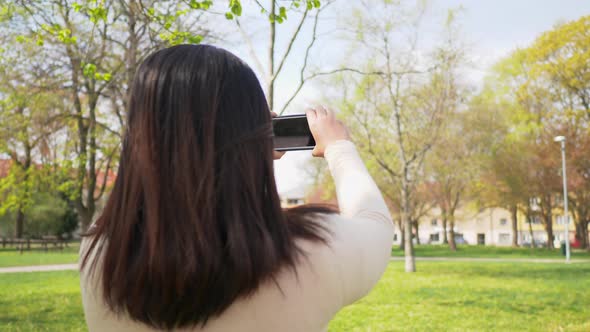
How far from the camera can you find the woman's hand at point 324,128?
4.38 ft

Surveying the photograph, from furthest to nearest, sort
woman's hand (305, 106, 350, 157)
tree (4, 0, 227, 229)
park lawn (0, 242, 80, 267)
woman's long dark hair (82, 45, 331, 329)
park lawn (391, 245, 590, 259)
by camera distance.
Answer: park lawn (391, 245, 590, 259), park lawn (0, 242, 80, 267), tree (4, 0, 227, 229), woman's hand (305, 106, 350, 157), woman's long dark hair (82, 45, 331, 329)

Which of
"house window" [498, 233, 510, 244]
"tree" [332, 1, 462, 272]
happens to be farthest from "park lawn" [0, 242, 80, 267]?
"house window" [498, 233, 510, 244]

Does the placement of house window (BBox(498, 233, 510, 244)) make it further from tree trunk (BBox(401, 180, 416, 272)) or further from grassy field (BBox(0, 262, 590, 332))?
grassy field (BBox(0, 262, 590, 332))

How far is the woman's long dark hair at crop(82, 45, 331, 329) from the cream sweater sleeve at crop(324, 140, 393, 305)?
62mm

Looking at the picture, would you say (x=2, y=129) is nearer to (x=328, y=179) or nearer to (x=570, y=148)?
(x=328, y=179)

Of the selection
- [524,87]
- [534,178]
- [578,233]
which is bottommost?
[578,233]

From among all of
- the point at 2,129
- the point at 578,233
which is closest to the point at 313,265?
the point at 2,129

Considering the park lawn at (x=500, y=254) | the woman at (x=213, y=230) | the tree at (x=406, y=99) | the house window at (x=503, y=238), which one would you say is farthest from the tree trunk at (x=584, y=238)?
the woman at (x=213, y=230)

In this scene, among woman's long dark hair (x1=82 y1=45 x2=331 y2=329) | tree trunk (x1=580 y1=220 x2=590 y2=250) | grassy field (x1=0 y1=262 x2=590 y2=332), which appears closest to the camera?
woman's long dark hair (x1=82 y1=45 x2=331 y2=329)

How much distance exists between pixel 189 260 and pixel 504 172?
3575 centimetres

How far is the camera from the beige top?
1.10 metres

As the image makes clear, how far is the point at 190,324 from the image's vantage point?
A: 3.74 ft

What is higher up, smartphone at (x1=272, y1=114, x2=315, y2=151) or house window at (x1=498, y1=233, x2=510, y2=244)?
smartphone at (x1=272, y1=114, x2=315, y2=151)

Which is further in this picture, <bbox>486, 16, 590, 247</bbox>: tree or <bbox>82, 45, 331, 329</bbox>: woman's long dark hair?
<bbox>486, 16, 590, 247</bbox>: tree
